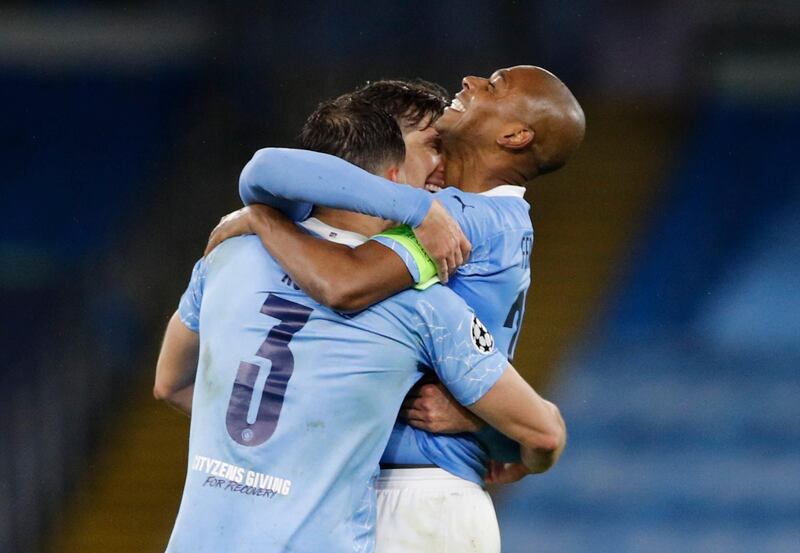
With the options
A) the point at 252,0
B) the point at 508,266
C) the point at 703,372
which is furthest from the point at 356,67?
the point at 508,266

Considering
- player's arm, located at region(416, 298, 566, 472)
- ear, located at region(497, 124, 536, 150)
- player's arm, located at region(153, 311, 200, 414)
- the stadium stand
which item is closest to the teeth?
ear, located at region(497, 124, 536, 150)

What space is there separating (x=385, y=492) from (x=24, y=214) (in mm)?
4063

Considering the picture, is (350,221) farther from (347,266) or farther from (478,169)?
(478,169)

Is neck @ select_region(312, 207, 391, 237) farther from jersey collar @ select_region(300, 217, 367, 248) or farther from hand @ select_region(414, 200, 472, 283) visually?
hand @ select_region(414, 200, 472, 283)

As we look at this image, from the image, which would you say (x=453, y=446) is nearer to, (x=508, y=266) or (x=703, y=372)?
(x=508, y=266)

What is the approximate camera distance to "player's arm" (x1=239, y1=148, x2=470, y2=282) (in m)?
1.93

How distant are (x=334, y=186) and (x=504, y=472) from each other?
2.43ft

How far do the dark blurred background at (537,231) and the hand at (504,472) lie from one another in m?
3.05

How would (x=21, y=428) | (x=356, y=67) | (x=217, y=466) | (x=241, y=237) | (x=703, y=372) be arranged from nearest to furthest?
(x=217, y=466) < (x=241, y=237) < (x=21, y=428) < (x=703, y=372) < (x=356, y=67)

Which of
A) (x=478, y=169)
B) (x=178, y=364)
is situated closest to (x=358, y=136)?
(x=478, y=169)

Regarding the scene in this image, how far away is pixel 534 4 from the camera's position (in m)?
5.98

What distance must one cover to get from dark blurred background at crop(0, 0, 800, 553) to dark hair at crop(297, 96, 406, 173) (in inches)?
129

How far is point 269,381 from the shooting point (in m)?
1.93

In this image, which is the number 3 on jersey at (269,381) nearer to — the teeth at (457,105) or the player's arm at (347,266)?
the player's arm at (347,266)
